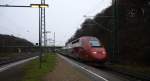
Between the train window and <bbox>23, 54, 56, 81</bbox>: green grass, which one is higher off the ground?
the train window

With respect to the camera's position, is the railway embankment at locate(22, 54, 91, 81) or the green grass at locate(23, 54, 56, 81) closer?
the railway embankment at locate(22, 54, 91, 81)

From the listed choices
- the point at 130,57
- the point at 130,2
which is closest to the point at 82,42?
the point at 130,57

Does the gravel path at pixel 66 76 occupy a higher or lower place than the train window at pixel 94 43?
lower

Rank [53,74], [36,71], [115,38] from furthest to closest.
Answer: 1. [115,38]
2. [36,71]
3. [53,74]

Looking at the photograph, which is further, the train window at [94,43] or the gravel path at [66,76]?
the train window at [94,43]

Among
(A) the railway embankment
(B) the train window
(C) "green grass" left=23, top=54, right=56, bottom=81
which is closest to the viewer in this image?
(A) the railway embankment

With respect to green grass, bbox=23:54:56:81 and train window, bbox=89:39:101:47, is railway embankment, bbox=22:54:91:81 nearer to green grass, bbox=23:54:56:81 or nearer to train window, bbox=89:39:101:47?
green grass, bbox=23:54:56:81

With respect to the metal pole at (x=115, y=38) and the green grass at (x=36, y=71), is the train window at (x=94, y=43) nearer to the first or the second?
the metal pole at (x=115, y=38)

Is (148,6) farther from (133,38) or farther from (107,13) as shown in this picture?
(107,13)

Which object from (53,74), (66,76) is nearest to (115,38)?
(53,74)

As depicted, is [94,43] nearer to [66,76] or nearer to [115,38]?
[115,38]

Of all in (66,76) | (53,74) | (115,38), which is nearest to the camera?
(66,76)

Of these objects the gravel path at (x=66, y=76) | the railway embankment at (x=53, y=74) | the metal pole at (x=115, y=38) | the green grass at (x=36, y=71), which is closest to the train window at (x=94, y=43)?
the metal pole at (x=115, y=38)

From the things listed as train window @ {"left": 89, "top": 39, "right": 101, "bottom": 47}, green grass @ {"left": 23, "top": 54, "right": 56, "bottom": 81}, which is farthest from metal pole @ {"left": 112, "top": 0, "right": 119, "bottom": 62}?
green grass @ {"left": 23, "top": 54, "right": 56, "bottom": 81}
